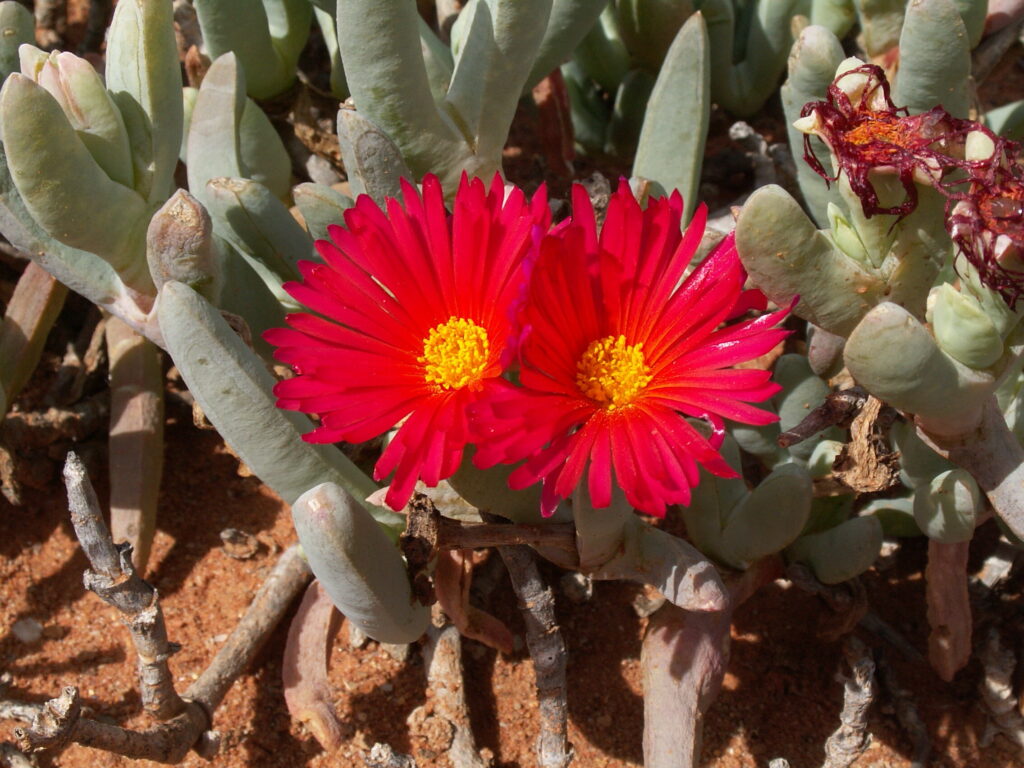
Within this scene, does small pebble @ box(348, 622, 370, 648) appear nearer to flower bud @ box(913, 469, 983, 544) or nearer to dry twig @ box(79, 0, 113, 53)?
flower bud @ box(913, 469, 983, 544)

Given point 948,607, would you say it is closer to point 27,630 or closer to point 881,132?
point 881,132

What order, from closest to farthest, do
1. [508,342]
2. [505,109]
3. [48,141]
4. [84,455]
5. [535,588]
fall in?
1. [508,342]
2. [48,141]
3. [535,588]
4. [505,109]
5. [84,455]

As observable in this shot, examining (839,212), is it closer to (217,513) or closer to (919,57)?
(919,57)

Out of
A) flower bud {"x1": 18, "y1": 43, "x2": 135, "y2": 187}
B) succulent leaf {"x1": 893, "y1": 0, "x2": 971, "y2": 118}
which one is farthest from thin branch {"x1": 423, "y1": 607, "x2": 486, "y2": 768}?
succulent leaf {"x1": 893, "y1": 0, "x2": 971, "y2": 118}

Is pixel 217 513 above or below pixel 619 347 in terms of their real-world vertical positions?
below

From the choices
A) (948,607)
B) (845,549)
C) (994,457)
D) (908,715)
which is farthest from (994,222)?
(908,715)

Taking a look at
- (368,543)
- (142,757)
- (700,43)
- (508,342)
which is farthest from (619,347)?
(142,757)

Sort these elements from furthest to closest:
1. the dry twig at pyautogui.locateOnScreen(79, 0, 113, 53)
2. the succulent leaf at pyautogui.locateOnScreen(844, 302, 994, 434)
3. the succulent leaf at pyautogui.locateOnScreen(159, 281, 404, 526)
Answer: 1. the dry twig at pyautogui.locateOnScreen(79, 0, 113, 53)
2. the succulent leaf at pyautogui.locateOnScreen(159, 281, 404, 526)
3. the succulent leaf at pyautogui.locateOnScreen(844, 302, 994, 434)

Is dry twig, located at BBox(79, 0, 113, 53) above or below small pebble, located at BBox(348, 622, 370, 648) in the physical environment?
above
